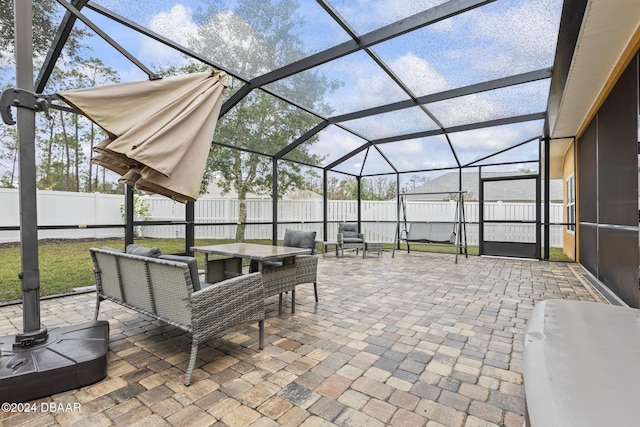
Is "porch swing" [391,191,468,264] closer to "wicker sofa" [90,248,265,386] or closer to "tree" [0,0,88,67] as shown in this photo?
"wicker sofa" [90,248,265,386]

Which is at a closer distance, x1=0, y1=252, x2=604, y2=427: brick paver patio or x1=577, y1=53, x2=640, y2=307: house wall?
x1=0, y1=252, x2=604, y2=427: brick paver patio

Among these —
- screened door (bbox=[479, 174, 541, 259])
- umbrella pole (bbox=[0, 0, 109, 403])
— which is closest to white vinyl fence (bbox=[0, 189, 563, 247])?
screened door (bbox=[479, 174, 541, 259])

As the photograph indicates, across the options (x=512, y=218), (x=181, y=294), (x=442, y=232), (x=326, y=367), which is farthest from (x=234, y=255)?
(x=512, y=218)

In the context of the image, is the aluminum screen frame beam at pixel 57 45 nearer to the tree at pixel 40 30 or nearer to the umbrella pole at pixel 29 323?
the tree at pixel 40 30

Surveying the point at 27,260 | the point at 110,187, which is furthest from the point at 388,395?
the point at 110,187

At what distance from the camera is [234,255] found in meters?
3.24

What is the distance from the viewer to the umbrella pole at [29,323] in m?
1.77

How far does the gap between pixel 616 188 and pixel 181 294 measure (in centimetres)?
484

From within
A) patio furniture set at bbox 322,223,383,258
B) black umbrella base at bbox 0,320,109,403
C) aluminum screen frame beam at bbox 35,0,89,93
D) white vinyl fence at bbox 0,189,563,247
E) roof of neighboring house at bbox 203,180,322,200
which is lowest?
black umbrella base at bbox 0,320,109,403

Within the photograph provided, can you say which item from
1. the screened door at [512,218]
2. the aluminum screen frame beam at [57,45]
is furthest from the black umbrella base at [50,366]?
the screened door at [512,218]

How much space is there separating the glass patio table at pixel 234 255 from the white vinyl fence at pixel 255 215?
189cm

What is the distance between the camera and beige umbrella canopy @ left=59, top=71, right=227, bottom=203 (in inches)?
71.1

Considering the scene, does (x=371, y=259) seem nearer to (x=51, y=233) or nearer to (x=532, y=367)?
(x=51, y=233)

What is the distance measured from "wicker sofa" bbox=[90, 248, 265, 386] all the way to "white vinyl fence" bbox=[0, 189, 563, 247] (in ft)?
7.25
